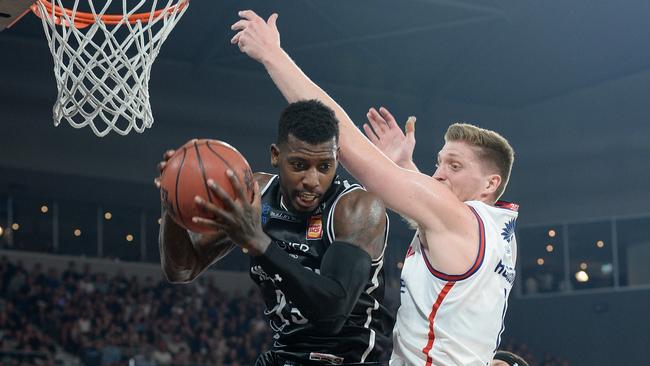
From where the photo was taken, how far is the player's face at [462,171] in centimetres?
421

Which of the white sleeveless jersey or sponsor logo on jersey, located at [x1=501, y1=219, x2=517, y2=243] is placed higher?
sponsor logo on jersey, located at [x1=501, y1=219, x2=517, y2=243]

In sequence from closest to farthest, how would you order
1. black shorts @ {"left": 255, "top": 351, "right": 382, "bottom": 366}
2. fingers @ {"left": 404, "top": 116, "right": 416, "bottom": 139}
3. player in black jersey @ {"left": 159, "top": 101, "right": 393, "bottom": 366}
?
player in black jersey @ {"left": 159, "top": 101, "right": 393, "bottom": 366} < black shorts @ {"left": 255, "top": 351, "right": 382, "bottom": 366} < fingers @ {"left": 404, "top": 116, "right": 416, "bottom": 139}

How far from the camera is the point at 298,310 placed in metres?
3.79

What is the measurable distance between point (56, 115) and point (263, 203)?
183 centimetres

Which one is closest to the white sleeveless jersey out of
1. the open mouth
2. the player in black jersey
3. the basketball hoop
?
the player in black jersey

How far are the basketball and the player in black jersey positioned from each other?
8cm

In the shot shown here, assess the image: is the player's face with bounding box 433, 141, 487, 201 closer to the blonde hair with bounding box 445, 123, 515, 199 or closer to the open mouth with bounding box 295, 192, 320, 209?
the blonde hair with bounding box 445, 123, 515, 199

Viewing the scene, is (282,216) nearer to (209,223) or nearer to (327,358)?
(327,358)

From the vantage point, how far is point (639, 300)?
22172 mm

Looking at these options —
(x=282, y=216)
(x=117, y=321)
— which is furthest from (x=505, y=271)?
(x=117, y=321)

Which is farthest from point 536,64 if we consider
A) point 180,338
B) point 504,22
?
point 180,338

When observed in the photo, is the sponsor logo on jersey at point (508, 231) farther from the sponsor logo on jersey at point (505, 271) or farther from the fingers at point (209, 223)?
the fingers at point (209, 223)

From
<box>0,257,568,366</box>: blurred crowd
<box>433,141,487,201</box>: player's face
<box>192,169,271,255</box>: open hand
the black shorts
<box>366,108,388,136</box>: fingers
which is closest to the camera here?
<box>192,169,271,255</box>: open hand

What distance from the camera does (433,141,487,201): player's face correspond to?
4.21 metres
